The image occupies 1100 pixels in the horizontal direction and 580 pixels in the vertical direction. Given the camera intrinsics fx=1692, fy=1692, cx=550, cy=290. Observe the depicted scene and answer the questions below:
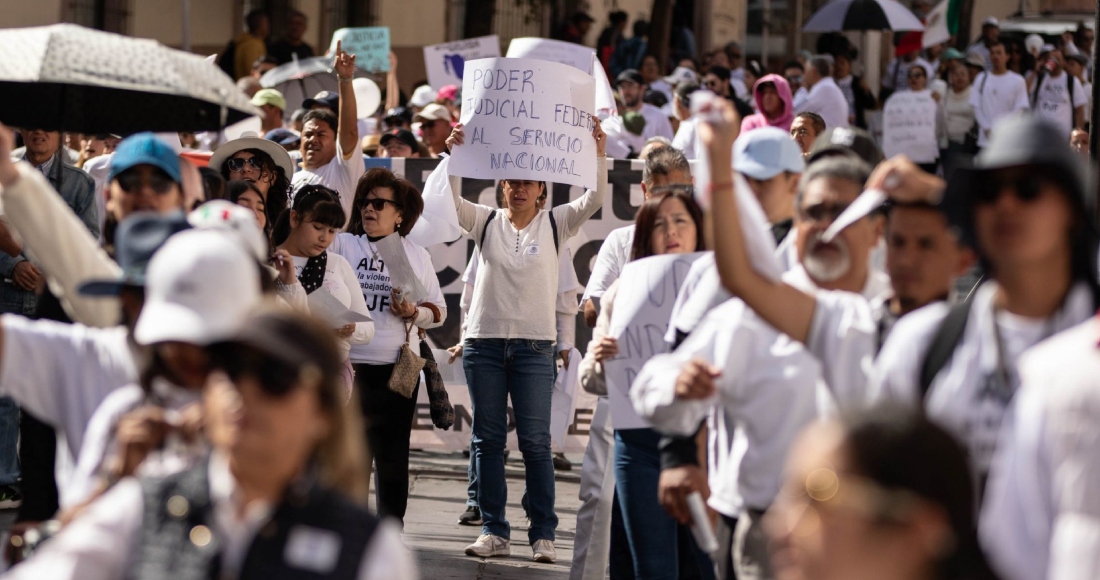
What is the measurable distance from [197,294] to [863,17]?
59.3 ft

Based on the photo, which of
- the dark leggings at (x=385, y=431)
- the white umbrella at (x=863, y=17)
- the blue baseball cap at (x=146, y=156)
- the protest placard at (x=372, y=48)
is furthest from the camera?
the white umbrella at (x=863, y=17)

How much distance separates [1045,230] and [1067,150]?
0.18m

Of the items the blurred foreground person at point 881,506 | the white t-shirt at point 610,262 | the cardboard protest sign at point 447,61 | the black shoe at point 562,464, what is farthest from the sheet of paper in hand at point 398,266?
the cardboard protest sign at point 447,61

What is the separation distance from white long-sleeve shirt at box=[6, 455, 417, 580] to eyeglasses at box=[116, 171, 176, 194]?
1496 millimetres

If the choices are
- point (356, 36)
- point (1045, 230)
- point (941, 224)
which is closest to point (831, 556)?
point (1045, 230)

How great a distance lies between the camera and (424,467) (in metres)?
10.6

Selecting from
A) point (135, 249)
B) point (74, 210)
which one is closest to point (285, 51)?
point (74, 210)

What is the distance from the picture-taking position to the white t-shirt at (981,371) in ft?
11.1

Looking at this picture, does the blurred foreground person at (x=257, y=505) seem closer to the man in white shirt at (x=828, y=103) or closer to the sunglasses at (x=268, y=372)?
the sunglasses at (x=268, y=372)

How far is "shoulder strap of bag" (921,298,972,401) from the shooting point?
3467 millimetres

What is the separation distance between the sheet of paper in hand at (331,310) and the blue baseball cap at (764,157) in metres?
2.84

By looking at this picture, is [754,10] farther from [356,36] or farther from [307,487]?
[307,487]

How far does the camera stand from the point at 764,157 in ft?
16.0

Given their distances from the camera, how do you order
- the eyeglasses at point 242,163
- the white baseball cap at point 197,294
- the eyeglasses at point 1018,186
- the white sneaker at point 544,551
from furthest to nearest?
the white sneaker at point 544,551
the eyeglasses at point 242,163
the eyeglasses at point 1018,186
the white baseball cap at point 197,294
